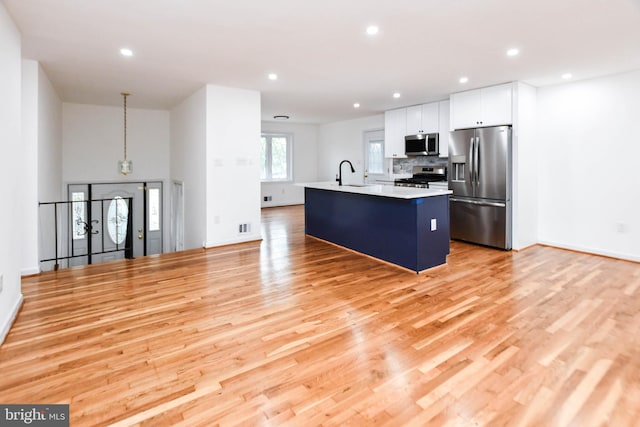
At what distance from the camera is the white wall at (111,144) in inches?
273

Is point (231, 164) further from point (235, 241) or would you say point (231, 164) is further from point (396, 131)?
point (396, 131)

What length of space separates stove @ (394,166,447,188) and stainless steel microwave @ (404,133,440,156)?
51cm

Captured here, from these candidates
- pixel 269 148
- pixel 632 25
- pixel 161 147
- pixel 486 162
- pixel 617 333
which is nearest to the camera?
pixel 617 333

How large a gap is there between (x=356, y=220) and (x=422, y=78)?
2211 millimetres

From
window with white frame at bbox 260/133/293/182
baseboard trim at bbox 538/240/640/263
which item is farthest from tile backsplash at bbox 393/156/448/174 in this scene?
window with white frame at bbox 260/133/293/182

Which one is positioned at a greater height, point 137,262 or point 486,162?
point 486,162

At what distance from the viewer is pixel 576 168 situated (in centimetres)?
522

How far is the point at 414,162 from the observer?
7762 millimetres

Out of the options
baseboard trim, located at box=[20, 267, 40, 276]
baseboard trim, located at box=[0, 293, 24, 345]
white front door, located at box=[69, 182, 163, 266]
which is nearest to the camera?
baseboard trim, located at box=[0, 293, 24, 345]

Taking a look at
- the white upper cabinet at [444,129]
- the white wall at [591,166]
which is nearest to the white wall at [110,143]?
the white upper cabinet at [444,129]

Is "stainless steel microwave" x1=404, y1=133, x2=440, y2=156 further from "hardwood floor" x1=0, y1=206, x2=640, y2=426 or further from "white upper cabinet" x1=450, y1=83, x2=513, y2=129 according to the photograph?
"hardwood floor" x1=0, y1=206, x2=640, y2=426

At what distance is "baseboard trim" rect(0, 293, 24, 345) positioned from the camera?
8.52ft

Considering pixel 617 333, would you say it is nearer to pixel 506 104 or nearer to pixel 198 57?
pixel 506 104

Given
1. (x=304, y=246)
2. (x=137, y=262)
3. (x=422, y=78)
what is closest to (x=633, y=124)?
(x=422, y=78)
